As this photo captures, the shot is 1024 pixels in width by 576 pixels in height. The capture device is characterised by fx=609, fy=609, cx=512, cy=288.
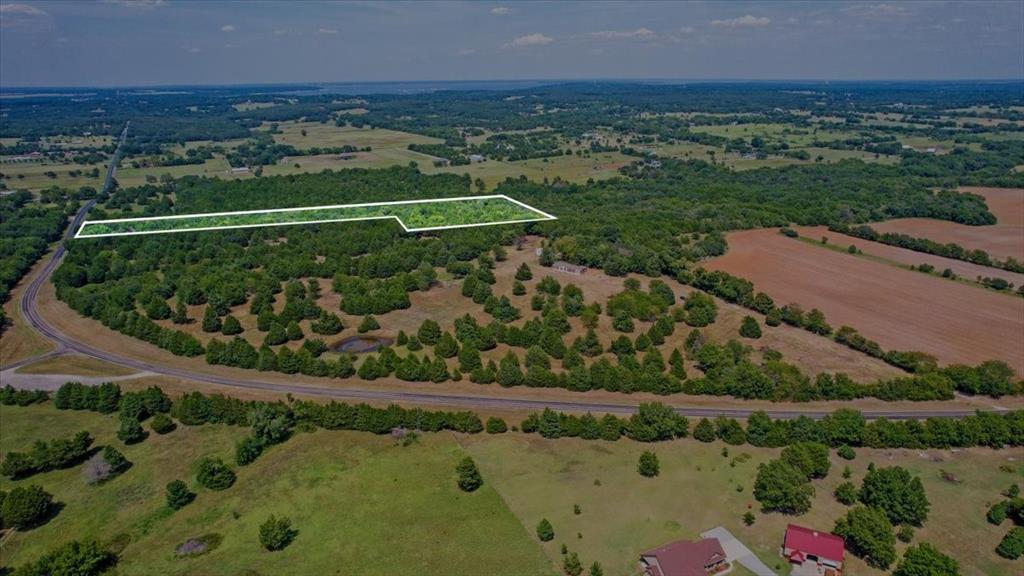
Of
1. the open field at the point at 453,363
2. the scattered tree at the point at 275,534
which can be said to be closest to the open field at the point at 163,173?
the open field at the point at 453,363

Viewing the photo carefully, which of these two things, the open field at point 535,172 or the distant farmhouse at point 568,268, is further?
the open field at point 535,172

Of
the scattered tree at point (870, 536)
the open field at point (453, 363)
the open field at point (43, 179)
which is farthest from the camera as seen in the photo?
the open field at point (43, 179)

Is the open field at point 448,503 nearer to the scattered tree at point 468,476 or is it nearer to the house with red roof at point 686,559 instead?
the scattered tree at point 468,476

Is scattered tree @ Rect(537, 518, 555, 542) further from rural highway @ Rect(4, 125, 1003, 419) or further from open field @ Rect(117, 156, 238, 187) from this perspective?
open field @ Rect(117, 156, 238, 187)

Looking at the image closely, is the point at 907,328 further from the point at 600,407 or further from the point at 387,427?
the point at 387,427

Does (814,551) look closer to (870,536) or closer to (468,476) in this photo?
(870,536)

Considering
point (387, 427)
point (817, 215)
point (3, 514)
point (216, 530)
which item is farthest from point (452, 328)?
point (817, 215)
